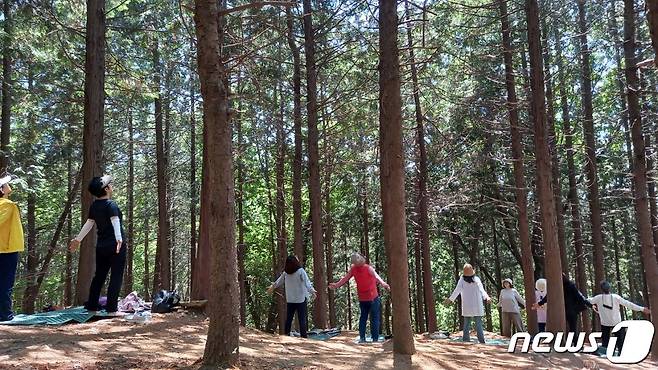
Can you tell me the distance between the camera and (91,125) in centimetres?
1038

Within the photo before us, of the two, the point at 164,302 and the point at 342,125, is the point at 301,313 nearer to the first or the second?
the point at 164,302

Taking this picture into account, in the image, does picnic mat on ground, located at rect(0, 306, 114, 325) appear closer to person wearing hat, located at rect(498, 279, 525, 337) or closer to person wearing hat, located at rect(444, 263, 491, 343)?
person wearing hat, located at rect(444, 263, 491, 343)

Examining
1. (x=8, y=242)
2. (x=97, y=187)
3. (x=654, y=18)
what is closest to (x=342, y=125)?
(x=97, y=187)

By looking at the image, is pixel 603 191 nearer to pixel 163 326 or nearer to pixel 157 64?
pixel 157 64

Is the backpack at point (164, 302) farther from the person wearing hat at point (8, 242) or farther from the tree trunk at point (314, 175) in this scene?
the tree trunk at point (314, 175)

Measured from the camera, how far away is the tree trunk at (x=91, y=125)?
10.0 meters

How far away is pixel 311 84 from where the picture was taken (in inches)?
557

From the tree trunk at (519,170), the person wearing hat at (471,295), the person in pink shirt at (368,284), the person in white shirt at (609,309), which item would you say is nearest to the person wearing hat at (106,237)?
the person in pink shirt at (368,284)

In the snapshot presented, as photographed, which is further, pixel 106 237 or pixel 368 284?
pixel 368 284

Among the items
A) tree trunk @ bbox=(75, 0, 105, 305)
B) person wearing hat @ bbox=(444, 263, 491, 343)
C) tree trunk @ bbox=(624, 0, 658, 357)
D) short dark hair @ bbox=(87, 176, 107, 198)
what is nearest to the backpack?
tree trunk @ bbox=(75, 0, 105, 305)

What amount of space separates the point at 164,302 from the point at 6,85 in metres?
10.6

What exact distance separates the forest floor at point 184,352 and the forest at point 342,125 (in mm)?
491

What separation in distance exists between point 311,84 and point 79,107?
8938 mm

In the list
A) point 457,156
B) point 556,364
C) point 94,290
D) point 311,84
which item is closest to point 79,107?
point 311,84
